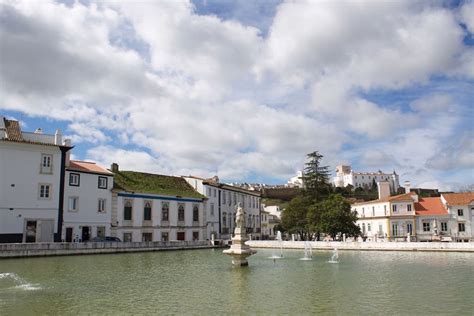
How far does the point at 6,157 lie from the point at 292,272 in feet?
92.7

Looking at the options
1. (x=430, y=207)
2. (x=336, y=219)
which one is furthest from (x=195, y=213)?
(x=430, y=207)

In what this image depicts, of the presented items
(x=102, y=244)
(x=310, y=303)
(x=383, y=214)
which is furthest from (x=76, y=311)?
(x=383, y=214)

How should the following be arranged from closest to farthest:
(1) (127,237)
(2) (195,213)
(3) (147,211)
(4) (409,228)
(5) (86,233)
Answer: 1. (5) (86,233)
2. (1) (127,237)
3. (3) (147,211)
4. (4) (409,228)
5. (2) (195,213)

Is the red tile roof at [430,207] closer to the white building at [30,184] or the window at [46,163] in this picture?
the white building at [30,184]

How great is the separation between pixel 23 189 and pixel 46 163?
3088 millimetres

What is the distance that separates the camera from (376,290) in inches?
667

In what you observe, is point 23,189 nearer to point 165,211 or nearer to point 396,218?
point 165,211

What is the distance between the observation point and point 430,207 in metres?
55.1

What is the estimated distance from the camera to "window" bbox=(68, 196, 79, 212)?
4297 centimetres

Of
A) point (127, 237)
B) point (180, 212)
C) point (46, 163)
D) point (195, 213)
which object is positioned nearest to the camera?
point (46, 163)

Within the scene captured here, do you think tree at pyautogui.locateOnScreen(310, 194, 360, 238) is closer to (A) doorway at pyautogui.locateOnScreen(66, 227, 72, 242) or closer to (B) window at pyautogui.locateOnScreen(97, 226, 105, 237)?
(B) window at pyautogui.locateOnScreen(97, 226, 105, 237)

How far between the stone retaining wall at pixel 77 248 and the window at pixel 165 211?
23.2 ft

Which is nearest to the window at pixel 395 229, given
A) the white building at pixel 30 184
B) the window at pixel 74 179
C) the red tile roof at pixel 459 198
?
the red tile roof at pixel 459 198

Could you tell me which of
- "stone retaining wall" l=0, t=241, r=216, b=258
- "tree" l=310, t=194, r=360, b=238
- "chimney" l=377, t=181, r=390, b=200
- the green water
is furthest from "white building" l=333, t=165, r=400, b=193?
the green water
